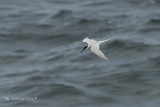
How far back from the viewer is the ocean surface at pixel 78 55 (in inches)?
773

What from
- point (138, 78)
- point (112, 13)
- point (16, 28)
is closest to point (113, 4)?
point (112, 13)

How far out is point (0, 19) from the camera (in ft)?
92.7

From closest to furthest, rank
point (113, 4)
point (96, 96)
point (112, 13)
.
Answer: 1. point (96, 96)
2. point (112, 13)
3. point (113, 4)

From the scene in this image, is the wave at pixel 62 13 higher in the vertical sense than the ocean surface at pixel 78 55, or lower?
higher

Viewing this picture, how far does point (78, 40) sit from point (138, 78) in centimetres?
463

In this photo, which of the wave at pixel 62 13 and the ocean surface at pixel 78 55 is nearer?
the ocean surface at pixel 78 55

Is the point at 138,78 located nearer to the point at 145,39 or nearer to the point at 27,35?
→ the point at 145,39

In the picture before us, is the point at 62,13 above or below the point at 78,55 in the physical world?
above

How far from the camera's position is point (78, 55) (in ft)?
75.6

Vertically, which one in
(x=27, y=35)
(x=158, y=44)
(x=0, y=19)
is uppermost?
(x=0, y=19)

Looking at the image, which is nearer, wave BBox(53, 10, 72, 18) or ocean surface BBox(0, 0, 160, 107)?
ocean surface BBox(0, 0, 160, 107)

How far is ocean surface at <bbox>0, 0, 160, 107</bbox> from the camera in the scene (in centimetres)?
1962

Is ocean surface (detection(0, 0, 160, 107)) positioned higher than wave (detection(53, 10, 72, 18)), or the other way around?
wave (detection(53, 10, 72, 18))

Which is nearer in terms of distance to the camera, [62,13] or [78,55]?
[78,55]
